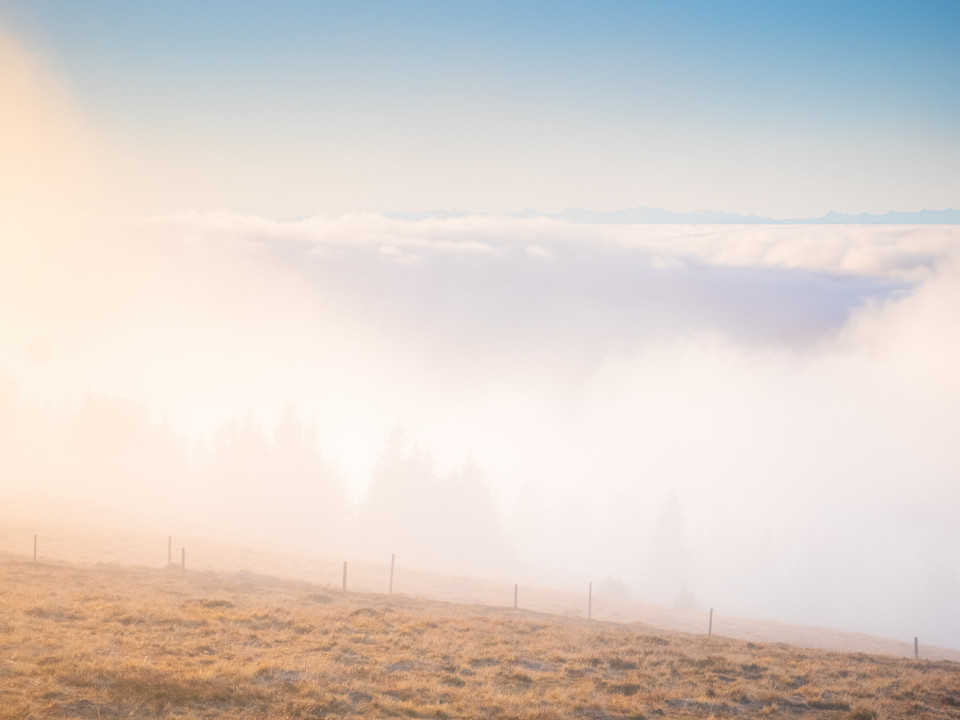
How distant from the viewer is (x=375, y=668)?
68.5 ft

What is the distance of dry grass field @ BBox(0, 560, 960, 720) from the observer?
55.5ft

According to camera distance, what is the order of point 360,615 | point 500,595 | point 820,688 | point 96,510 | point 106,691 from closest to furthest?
point 106,691
point 820,688
point 360,615
point 500,595
point 96,510

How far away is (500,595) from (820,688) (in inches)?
1635

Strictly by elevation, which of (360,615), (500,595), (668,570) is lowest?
(668,570)

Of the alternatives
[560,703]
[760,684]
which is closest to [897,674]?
[760,684]

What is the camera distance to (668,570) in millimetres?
119500

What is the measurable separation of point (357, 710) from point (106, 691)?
6.41 m

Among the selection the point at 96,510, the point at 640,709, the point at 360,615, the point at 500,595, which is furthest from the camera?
the point at 96,510

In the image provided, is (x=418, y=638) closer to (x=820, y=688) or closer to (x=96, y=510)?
(x=820, y=688)

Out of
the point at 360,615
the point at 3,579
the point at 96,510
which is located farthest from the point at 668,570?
the point at 3,579

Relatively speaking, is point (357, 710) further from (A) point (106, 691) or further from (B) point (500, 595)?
(B) point (500, 595)

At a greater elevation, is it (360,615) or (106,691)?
(106,691)

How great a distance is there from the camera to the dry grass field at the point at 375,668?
16.9 m

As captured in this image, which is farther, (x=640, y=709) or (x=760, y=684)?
(x=760, y=684)
